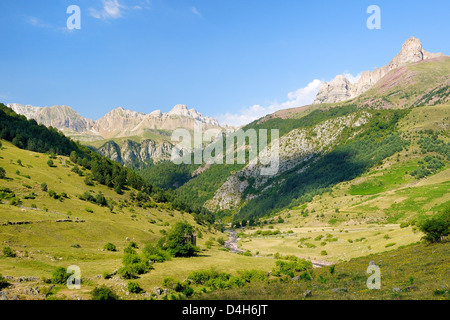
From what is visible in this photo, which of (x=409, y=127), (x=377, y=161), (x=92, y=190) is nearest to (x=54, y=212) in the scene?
(x=92, y=190)

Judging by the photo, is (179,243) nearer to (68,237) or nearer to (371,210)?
(68,237)

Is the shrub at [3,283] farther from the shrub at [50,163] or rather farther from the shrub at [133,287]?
the shrub at [50,163]

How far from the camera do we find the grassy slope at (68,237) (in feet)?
97.7

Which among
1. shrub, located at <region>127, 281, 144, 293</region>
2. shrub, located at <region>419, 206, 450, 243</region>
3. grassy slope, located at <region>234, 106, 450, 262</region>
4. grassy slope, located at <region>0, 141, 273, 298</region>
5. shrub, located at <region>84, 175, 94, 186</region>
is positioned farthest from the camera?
shrub, located at <region>84, 175, 94, 186</region>

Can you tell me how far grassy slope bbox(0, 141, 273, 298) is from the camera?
2978 cm

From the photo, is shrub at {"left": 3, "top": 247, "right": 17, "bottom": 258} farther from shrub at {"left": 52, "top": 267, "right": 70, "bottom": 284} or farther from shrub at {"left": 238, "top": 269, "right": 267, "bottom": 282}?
shrub at {"left": 238, "top": 269, "right": 267, "bottom": 282}

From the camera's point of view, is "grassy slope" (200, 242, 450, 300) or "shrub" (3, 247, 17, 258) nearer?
"grassy slope" (200, 242, 450, 300)

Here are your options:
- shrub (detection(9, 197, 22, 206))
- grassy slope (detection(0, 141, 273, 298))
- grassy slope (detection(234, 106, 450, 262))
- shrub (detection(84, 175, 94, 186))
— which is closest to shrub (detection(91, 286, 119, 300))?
grassy slope (detection(0, 141, 273, 298))

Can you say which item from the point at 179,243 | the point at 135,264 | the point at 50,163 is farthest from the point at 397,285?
the point at 50,163

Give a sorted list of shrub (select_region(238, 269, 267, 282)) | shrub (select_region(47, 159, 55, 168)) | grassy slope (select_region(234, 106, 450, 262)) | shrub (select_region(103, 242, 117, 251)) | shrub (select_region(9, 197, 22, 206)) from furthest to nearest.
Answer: shrub (select_region(47, 159, 55, 168)) < grassy slope (select_region(234, 106, 450, 262)) < shrub (select_region(9, 197, 22, 206)) < shrub (select_region(103, 242, 117, 251)) < shrub (select_region(238, 269, 267, 282))

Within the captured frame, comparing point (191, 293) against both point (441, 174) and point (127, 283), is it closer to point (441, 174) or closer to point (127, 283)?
point (127, 283)

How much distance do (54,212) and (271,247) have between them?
62.5 meters

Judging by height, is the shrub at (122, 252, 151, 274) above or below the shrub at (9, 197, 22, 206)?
below
